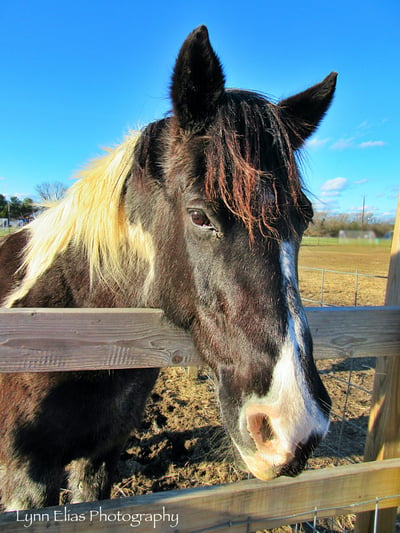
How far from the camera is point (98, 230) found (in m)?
2.00

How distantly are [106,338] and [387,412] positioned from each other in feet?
6.02

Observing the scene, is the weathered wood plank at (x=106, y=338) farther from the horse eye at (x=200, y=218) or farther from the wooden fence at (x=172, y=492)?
the horse eye at (x=200, y=218)

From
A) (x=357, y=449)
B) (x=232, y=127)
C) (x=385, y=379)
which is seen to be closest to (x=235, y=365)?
(x=232, y=127)

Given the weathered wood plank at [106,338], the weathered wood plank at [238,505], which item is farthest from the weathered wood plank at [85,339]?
the weathered wood plank at [238,505]

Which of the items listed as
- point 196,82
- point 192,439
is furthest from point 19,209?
point 196,82

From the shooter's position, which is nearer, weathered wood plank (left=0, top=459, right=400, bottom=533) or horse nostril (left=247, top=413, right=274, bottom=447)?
horse nostril (left=247, top=413, right=274, bottom=447)

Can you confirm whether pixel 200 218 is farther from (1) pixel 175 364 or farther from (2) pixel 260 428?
(2) pixel 260 428

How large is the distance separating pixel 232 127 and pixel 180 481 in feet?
11.1

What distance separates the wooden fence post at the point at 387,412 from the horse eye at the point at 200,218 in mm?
1346

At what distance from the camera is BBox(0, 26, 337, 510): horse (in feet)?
4.15

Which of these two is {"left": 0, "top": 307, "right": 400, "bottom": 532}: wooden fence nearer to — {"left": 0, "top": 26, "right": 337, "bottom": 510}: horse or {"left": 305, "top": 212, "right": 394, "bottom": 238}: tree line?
{"left": 0, "top": 26, "right": 337, "bottom": 510}: horse

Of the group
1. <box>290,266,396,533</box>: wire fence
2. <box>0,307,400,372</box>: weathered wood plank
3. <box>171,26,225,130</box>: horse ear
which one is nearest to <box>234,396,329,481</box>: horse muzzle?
<box>0,307,400,372</box>: weathered wood plank

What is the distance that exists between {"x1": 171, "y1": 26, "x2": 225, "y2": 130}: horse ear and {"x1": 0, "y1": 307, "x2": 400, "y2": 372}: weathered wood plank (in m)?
1.02

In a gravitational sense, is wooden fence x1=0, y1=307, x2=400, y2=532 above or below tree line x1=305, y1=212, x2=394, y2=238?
below
